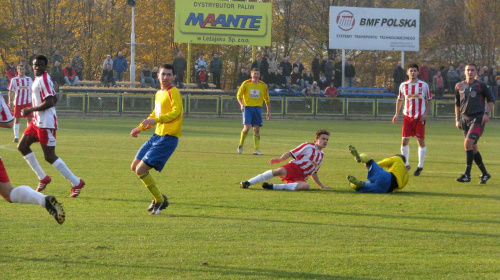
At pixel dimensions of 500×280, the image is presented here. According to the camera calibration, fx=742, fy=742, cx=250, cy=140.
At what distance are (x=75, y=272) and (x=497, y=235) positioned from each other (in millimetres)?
4468

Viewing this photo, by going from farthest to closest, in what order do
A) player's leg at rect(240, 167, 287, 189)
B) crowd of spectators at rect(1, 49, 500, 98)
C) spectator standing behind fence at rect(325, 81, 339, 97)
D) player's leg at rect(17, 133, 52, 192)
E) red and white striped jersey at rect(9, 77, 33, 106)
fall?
crowd of spectators at rect(1, 49, 500, 98)
spectator standing behind fence at rect(325, 81, 339, 97)
red and white striped jersey at rect(9, 77, 33, 106)
player's leg at rect(240, 167, 287, 189)
player's leg at rect(17, 133, 52, 192)

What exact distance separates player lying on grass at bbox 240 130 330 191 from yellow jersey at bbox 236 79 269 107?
6683mm

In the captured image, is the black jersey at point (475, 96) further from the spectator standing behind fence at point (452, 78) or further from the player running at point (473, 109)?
the spectator standing behind fence at point (452, 78)

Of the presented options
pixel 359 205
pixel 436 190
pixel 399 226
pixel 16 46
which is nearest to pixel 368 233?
pixel 399 226

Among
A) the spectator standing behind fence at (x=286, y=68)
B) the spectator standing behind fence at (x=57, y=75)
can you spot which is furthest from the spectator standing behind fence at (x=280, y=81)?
the spectator standing behind fence at (x=57, y=75)

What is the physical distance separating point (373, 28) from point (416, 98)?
2928cm

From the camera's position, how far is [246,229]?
799 centimetres

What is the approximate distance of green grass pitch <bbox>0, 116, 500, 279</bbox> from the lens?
6285 millimetres

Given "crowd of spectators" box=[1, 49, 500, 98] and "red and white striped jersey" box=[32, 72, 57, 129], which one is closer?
"red and white striped jersey" box=[32, 72, 57, 129]

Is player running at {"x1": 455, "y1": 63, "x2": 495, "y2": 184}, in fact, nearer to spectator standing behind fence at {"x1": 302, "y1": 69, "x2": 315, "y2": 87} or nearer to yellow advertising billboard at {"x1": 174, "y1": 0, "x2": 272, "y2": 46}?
spectator standing behind fence at {"x1": 302, "y1": 69, "x2": 315, "y2": 87}

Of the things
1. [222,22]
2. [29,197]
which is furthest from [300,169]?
[222,22]

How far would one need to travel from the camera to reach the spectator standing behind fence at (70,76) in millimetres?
36625

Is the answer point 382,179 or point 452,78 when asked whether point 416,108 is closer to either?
point 382,179

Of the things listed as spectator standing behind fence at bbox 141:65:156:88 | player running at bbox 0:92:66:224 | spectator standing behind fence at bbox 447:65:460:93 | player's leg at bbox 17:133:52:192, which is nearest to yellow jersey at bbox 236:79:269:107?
player's leg at bbox 17:133:52:192
